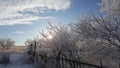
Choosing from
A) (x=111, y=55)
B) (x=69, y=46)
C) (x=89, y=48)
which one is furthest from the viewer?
(x=69, y=46)

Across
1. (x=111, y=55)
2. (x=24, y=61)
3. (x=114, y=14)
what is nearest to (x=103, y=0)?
(x=114, y=14)

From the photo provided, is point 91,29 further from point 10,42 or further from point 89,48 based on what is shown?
point 10,42

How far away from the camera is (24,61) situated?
31281 millimetres

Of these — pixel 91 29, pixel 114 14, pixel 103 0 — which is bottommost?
pixel 91 29

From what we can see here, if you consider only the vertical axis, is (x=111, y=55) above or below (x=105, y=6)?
below

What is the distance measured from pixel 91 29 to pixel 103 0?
222 cm

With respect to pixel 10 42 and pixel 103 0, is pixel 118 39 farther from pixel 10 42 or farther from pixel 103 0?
pixel 10 42

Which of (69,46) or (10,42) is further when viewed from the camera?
(10,42)

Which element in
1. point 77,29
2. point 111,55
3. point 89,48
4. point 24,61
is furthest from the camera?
point 24,61

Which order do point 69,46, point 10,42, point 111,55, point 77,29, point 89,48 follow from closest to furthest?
point 111,55 → point 89,48 → point 77,29 → point 69,46 → point 10,42

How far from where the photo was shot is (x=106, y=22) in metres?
14.8

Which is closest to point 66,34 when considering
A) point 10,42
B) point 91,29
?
point 91,29

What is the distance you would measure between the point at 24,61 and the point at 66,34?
12745 millimetres

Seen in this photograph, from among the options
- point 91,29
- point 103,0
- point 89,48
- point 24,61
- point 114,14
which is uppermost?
point 103,0
